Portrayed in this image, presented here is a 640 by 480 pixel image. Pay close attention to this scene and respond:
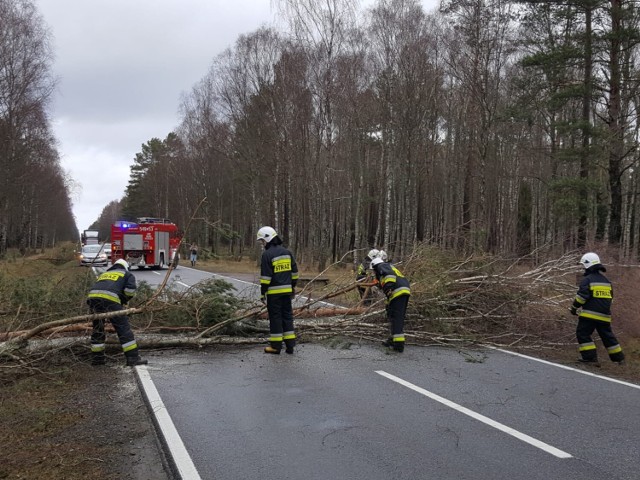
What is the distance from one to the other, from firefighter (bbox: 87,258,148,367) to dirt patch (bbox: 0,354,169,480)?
0.96 ft

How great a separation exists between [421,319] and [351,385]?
3567mm

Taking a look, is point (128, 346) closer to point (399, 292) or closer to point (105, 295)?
point (105, 295)

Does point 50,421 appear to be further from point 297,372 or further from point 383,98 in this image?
point 383,98

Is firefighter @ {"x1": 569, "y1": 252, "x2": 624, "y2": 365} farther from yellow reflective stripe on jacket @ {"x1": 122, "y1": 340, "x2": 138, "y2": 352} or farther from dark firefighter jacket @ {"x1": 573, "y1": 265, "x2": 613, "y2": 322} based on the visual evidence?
yellow reflective stripe on jacket @ {"x1": 122, "y1": 340, "x2": 138, "y2": 352}

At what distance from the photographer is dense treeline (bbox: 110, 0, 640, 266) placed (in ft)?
59.6

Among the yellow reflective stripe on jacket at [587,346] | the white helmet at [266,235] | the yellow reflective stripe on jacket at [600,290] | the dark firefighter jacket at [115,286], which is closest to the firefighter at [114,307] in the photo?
the dark firefighter jacket at [115,286]

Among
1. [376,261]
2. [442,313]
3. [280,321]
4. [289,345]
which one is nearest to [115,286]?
[280,321]

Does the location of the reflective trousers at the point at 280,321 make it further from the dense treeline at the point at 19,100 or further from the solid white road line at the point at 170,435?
the dense treeline at the point at 19,100

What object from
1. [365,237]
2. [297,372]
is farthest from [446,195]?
[297,372]

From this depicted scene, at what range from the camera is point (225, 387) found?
594cm

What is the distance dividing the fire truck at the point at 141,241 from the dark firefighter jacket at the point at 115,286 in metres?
19.9

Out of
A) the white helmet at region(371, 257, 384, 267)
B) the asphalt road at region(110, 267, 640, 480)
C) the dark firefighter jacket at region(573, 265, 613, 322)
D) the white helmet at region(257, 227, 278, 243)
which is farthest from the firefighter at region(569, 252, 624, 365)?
the white helmet at region(257, 227, 278, 243)

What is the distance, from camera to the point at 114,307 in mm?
6965

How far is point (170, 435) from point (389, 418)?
198cm
